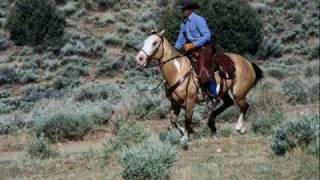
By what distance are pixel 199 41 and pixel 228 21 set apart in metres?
23.7

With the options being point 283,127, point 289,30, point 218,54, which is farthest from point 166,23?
point 283,127

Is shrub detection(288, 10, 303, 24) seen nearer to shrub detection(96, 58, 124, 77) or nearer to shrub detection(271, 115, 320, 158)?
shrub detection(96, 58, 124, 77)

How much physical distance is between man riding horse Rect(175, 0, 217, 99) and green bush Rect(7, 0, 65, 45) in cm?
2634

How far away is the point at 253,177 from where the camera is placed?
9.48 m

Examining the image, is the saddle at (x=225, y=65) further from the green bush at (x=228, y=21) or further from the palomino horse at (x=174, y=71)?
the green bush at (x=228, y=21)

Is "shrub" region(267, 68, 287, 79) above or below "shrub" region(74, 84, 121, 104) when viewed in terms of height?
below

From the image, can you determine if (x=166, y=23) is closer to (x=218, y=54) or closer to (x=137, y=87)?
(x=137, y=87)

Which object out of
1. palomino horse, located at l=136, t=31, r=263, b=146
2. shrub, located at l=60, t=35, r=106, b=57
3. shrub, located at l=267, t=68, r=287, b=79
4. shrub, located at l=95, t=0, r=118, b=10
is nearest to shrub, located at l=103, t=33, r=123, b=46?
shrub, located at l=60, t=35, r=106, b=57

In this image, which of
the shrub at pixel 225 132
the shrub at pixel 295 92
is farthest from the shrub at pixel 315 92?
the shrub at pixel 225 132

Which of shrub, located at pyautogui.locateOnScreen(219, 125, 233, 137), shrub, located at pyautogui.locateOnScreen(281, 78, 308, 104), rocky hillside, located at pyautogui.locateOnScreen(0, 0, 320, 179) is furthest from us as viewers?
shrub, located at pyautogui.locateOnScreen(281, 78, 308, 104)

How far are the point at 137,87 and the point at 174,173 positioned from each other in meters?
18.9

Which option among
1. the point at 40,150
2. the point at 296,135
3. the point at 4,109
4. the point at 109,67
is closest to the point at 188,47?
the point at 296,135

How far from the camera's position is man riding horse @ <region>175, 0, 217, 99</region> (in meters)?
13.0

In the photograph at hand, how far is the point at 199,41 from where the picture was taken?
1302 centimetres
